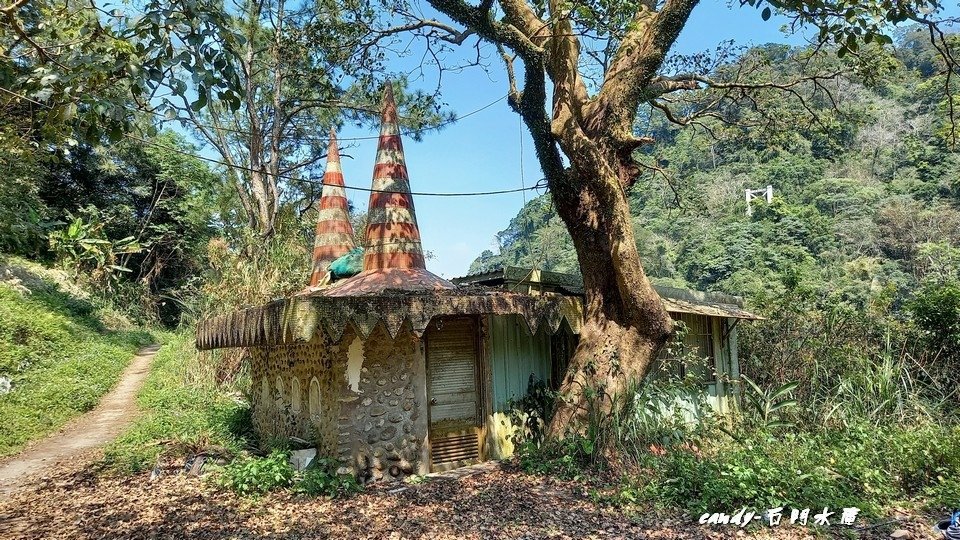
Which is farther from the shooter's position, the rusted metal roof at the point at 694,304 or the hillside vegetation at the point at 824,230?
the hillside vegetation at the point at 824,230

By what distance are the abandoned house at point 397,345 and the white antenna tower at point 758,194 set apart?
27617 millimetres

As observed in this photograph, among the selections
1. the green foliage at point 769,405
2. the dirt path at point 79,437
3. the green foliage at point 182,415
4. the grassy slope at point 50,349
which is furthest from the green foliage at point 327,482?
the grassy slope at point 50,349

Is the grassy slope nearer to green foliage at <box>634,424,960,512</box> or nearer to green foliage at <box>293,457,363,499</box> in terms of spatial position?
green foliage at <box>293,457,363,499</box>

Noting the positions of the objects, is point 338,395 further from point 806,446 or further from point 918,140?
point 918,140

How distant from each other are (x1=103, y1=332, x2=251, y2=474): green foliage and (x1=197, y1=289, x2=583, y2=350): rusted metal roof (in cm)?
153

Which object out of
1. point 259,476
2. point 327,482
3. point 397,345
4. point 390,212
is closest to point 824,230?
point 390,212

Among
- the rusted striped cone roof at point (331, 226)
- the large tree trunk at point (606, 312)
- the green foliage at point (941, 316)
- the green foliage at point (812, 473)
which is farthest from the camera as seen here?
the rusted striped cone roof at point (331, 226)

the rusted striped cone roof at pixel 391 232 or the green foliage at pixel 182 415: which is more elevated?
the rusted striped cone roof at pixel 391 232

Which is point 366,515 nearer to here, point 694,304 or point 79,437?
point 694,304

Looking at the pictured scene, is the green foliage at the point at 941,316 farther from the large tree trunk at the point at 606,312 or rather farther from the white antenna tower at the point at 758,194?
the white antenna tower at the point at 758,194

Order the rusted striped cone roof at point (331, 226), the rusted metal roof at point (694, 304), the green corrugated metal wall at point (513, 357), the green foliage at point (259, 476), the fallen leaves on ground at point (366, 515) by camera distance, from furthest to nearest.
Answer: the rusted striped cone roof at point (331, 226) → the rusted metal roof at point (694, 304) → the green corrugated metal wall at point (513, 357) → the green foliage at point (259, 476) → the fallen leaves on ground at point (366, 515)

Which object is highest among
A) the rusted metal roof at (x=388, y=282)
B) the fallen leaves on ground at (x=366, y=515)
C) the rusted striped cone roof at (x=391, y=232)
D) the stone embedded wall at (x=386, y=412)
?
the rusted striped cone roof at (x=391, y=232)

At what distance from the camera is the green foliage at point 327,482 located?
5.88 m

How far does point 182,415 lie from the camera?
9.43 meters
